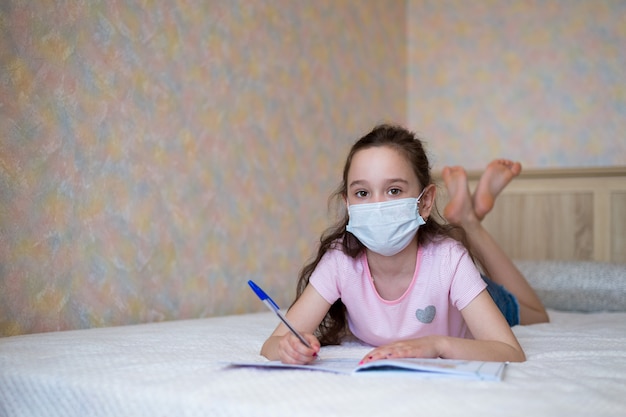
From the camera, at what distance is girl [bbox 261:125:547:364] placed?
135 centimetres

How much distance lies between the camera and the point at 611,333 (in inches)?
68.0

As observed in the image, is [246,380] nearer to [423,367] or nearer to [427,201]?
[423,367]

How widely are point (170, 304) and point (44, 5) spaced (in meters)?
0.89

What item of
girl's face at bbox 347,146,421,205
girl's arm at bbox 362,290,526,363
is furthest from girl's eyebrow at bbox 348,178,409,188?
girl's arm at bbox 362,290,526,363

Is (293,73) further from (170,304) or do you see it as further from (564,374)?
(564,374)

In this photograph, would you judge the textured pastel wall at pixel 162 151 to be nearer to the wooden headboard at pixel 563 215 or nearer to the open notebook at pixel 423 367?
the wooden headboard at pixel 563 215

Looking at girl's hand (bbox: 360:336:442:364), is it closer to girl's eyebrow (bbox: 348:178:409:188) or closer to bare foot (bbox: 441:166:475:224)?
girl's eyebrow (bbox: 348:178:409:188)

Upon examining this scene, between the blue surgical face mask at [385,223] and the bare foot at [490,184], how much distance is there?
2.70 ft

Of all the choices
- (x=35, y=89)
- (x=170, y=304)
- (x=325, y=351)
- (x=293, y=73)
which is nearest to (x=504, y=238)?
(x=293, y=73)

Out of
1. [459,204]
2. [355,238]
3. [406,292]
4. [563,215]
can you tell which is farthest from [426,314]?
[563,215]

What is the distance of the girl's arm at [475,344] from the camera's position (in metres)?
1.13

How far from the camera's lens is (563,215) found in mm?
2898

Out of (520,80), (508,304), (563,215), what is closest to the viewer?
(508,304)

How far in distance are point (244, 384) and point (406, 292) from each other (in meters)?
0.54
